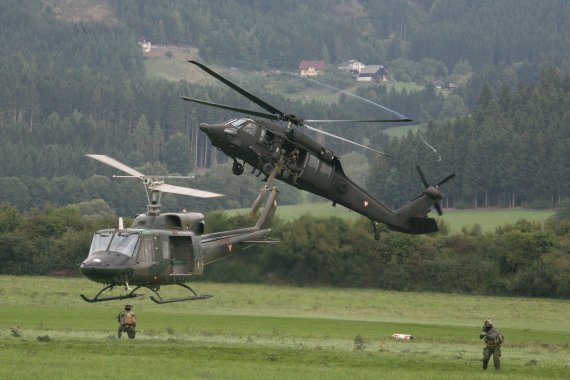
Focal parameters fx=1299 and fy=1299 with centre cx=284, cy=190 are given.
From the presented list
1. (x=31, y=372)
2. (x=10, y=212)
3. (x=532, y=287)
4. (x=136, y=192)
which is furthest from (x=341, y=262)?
(x=136, y=192)

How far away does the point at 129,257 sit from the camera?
36344 mm

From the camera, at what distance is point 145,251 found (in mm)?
36844

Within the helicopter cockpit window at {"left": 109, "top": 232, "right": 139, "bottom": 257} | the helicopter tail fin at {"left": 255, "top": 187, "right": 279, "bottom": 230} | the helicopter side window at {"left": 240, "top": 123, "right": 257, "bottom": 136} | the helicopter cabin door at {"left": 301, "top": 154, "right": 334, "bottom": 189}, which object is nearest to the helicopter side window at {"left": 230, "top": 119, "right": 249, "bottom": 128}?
the helicopter side window at {"left": 240, "top": 123, "right": 257, "bottom": 136}

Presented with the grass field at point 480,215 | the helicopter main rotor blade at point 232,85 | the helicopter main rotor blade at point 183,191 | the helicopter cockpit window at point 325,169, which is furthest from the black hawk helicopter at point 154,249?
the grass field at point 480,215

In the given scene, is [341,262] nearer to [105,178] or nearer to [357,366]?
[357,366]

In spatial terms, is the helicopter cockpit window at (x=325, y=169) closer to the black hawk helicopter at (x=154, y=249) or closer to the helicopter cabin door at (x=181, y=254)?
the black hawk helicopter at (x=154, y=249)

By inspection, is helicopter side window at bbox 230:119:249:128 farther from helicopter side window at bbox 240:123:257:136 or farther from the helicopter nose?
the helicopter nose

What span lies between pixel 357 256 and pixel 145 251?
2688 cm

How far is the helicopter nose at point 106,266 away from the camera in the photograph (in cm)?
3559

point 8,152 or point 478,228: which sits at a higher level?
point 8,152

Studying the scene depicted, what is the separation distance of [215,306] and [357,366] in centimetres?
2598

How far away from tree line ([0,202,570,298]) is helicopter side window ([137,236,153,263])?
21680 millimetres

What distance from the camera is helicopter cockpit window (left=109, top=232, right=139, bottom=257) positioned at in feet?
120

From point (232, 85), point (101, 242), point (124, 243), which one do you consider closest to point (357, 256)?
point (232, 85)
